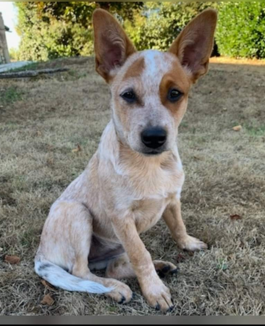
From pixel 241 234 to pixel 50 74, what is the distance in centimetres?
943

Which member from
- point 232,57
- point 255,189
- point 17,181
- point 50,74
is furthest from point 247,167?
point 232,57

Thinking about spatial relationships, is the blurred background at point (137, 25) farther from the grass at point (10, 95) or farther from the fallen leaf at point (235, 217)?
the fallen leaf at point (235, 217)

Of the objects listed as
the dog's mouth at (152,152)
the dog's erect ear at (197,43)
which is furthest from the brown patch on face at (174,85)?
the dog's mouth at (152,152)

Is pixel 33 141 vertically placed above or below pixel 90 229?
below

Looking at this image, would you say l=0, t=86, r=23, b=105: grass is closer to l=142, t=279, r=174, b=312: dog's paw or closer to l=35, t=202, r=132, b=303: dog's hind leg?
l=35, t=202, r=132, b=303: dog's hind leg

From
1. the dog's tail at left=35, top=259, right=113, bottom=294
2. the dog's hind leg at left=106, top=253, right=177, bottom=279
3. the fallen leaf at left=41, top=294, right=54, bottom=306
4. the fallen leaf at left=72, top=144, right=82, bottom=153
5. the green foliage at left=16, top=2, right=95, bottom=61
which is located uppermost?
the dog's tail at left=35, top=259, right=113, bottom=294

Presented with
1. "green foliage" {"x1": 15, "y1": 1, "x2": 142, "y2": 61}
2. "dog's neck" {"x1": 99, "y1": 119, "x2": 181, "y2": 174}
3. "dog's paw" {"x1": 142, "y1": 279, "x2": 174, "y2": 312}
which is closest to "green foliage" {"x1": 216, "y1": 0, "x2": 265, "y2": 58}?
"green foliage" {"x1": 15, "y1": 1, "x2": 142, "y2": 61}

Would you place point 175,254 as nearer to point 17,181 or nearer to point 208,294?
point 208,294

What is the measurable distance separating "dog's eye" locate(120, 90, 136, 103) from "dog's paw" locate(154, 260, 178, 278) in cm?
116

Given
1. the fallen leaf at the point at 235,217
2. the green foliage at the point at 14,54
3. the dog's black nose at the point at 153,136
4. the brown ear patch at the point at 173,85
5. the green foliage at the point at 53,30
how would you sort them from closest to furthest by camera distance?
the dog's black nose at the point at 153,136 < the brown ear patch at the point at 173,85 < the fallen leaf at the point at 235,217 < the green foliage at the point at 53,30 < the green foliage at the point at 14,54

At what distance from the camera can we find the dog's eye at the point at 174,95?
2.20 m

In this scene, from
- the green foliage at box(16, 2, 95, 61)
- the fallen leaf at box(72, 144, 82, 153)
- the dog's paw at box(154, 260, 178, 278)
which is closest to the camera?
the dog's paw at box(154, 260, 178, 278)

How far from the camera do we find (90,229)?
245 cm

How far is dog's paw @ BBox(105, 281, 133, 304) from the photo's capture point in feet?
7.32
